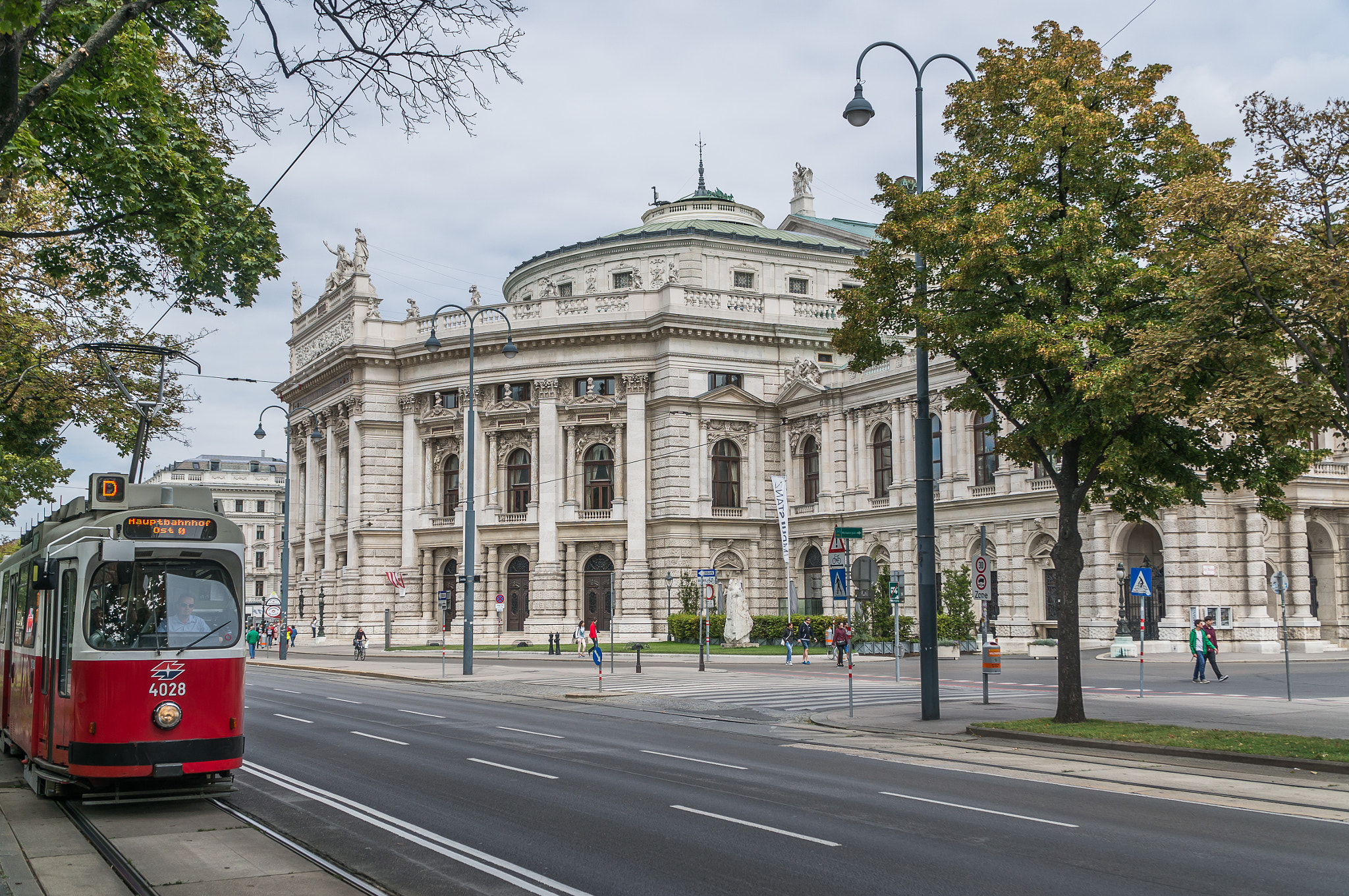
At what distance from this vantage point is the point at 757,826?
1191cm

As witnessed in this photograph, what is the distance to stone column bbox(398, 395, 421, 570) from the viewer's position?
66000 millimetres

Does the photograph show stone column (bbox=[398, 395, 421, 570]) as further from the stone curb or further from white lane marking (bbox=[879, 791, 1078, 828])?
white lane marking (bbox=[879, 791, 1078, 828])

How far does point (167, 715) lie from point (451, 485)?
2140 inches

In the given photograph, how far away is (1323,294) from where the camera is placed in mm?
14922

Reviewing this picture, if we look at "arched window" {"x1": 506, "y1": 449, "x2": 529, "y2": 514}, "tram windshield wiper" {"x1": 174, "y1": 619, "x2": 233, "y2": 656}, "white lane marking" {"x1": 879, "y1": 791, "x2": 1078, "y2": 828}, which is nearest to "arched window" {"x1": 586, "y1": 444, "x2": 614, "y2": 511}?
"arched window" {"x1": 506, "y1": 449, "x2": 529, "y2": 514}

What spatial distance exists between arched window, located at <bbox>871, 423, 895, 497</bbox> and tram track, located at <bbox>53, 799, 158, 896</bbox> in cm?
4608

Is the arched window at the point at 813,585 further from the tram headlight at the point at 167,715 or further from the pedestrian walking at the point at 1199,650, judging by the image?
the tram headlight at the point at 167,715

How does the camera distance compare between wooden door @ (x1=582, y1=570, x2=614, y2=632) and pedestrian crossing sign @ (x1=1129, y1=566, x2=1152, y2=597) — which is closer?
pedestrian crossing sign @ (x1=1129, y1=566, x2=1152, y2=597)

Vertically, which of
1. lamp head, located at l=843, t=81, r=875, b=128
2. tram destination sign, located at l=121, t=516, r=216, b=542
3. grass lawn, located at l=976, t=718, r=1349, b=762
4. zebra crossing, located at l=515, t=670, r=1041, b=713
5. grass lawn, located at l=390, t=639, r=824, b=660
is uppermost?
lamp head, located at l=843, t=81, r=875, b=128

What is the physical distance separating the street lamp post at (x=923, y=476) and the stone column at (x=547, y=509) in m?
39.2

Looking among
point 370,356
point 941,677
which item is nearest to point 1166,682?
point 941,677

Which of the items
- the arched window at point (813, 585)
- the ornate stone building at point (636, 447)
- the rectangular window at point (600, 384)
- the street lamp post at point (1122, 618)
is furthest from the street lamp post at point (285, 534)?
the street lamp post at point (1122, 618)

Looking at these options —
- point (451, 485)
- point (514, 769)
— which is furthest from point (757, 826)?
point (451, 485)

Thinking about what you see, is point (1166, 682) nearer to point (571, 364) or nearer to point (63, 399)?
point (63, 399)
